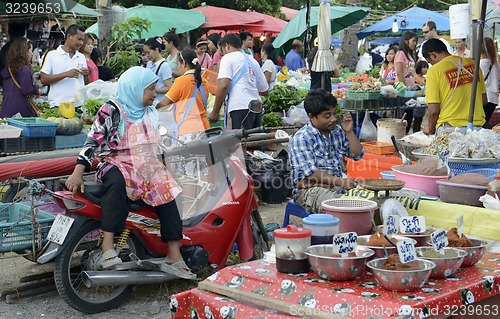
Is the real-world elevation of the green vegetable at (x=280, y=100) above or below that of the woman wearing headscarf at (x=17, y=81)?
below

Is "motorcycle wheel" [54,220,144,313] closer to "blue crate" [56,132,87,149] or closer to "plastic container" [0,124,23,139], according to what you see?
"plastic container" [0,124,23,139]

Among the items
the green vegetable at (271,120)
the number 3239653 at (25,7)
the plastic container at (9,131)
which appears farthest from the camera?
the number 3239653 at (25,7)

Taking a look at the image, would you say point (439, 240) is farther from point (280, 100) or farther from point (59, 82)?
point (280, 100)

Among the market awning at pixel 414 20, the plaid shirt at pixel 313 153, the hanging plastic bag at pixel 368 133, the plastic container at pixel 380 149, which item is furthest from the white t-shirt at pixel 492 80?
the market awning at pixel 414 20

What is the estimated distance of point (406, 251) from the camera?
297 cm

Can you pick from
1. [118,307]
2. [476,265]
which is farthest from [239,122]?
[476,265]

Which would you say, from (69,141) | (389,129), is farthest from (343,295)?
(389,129)

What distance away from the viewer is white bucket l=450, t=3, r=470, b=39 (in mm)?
6461

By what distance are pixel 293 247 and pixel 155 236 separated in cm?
188

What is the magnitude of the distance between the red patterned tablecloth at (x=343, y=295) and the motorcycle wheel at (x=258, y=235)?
1.95 meters

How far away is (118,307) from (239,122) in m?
3.37

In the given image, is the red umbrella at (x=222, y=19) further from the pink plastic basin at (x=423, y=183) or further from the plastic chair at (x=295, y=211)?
the pink plastic basin at (x=423, y=183)

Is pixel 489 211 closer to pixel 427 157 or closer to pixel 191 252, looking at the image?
pixel 427 157

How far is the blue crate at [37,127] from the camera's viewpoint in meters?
6.00
